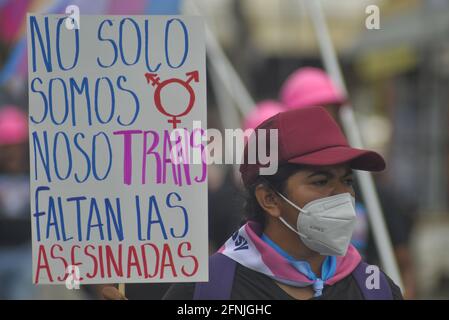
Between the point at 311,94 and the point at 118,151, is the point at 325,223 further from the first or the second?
the point at 311,94

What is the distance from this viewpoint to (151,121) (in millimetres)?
2873

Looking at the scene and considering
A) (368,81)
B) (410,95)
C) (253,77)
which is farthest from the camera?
(253,77)

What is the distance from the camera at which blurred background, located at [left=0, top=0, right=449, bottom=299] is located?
5293 millimetres

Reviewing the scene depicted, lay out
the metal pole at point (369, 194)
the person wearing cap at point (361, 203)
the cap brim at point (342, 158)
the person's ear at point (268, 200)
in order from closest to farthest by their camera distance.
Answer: the cap brim at point (342, 158) < the person's ear at point (268, 200) < the metal pole at point (369, 194) < the person wearing cap at point (361, 203)

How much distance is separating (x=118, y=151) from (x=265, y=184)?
1.32 feet

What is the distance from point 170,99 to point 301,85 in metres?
2.19

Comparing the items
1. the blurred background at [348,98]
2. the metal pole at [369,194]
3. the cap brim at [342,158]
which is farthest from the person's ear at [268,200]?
the metal pole at [369,194]

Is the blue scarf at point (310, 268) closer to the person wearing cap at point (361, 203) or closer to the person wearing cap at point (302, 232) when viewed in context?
the person wearing cap at point (302, 232)

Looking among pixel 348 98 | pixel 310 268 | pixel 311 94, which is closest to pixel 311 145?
pixel 310 268

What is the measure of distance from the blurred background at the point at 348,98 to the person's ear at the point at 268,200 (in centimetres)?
24

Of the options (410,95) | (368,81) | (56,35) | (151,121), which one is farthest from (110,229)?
(368,81)

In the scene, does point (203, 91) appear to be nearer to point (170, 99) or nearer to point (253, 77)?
point (170, 99)

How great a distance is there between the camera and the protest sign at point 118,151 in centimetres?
287

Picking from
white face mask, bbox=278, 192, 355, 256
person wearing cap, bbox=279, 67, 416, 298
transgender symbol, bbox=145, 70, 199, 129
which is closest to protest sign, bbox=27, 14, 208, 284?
transgender symbol, bbox=145, 70, 199, 129
